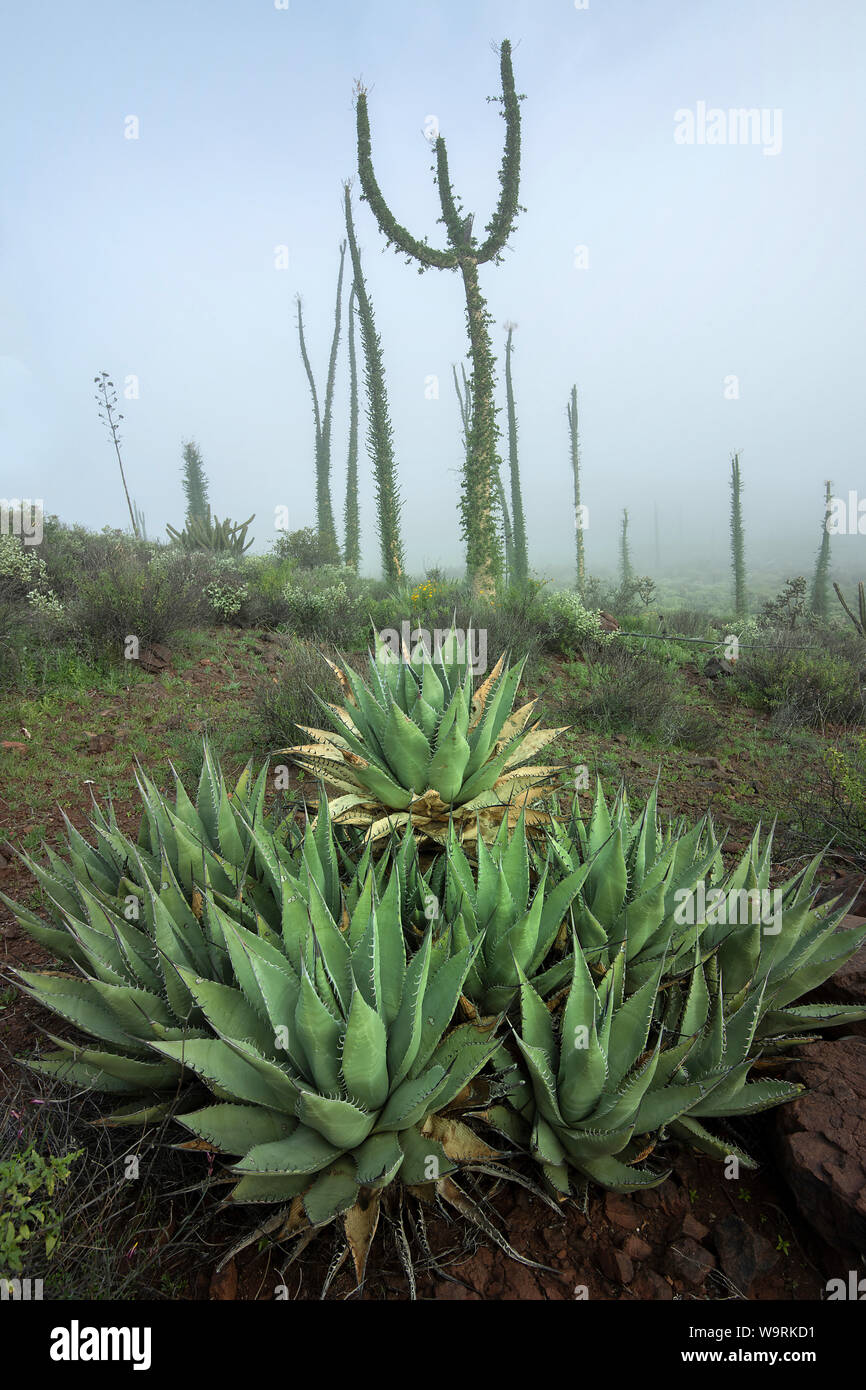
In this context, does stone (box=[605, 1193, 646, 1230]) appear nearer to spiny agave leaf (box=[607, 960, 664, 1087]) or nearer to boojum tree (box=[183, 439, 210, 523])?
spiny agave leaf (box=[607, 960, 664, 1087])

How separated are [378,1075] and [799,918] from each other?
5.11ft

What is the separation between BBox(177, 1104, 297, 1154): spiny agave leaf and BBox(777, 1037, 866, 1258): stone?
4.52 feet

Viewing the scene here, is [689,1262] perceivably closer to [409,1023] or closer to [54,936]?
[409,1023]

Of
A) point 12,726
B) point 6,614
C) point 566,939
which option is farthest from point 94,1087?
point 6,614

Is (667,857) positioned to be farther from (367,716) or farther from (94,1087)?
(94,1087)

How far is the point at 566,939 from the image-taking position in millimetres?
2258

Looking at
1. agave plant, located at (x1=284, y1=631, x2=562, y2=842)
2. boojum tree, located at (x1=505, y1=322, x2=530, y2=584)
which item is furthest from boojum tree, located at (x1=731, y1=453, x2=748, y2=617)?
agave plant, located at (x1=284, y1=631, x2=562, y2=842)

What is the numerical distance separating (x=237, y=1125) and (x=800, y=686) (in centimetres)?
740

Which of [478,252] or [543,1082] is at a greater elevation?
[478,252]

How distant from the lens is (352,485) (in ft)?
75.0

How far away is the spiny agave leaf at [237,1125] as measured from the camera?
1614mm

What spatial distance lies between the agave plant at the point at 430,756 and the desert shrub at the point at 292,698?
6.79 feet

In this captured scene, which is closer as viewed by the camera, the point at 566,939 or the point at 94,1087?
the point at 94,1087

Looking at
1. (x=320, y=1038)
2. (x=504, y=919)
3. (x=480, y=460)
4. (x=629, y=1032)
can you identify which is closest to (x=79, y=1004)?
(x=320, y=1038)
